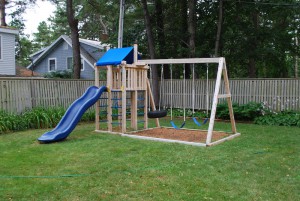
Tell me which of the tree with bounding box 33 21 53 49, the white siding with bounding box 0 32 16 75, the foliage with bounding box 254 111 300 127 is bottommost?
the foliage with bounding box 254 111 300 127

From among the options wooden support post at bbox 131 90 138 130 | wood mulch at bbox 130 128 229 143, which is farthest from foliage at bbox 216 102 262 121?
wooden support post at bbox 131 90 138 130

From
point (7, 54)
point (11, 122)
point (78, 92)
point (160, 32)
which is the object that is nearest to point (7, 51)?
point (7, 54)

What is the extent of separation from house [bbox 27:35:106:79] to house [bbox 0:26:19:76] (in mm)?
6718

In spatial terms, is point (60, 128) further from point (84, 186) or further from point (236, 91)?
point (236, 91)

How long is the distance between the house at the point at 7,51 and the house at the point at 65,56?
6718 millimetres

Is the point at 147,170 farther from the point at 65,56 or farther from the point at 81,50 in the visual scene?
the point at 65,56

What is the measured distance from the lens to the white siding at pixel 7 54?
1861cm

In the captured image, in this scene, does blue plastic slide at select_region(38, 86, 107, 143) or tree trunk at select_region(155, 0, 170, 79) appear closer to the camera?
blue plastic slide at select_region(38, 86, 107, 143)

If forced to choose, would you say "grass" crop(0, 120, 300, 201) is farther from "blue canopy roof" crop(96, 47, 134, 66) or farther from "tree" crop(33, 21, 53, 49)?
"tree" crop(33, 21, 53, 49)

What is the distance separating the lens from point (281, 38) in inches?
676

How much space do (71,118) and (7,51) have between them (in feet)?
42.1

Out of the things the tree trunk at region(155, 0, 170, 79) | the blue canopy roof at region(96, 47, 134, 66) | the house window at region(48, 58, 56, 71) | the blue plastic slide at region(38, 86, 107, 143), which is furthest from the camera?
the house window at region(48, 58, 56, 71)

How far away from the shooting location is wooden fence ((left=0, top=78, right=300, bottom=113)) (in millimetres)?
10188

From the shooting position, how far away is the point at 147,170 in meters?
5.10
